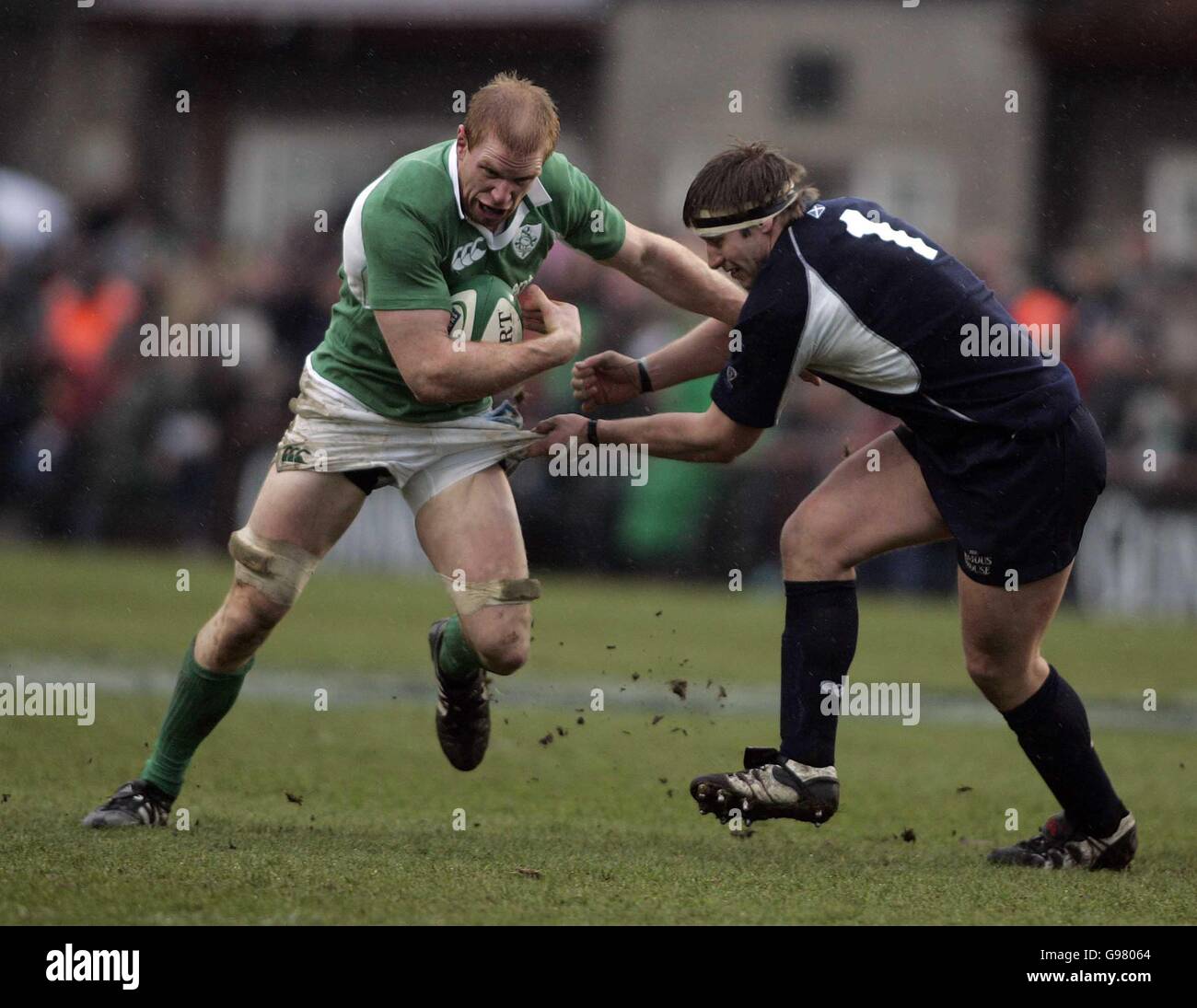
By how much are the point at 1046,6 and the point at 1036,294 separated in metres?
11.1

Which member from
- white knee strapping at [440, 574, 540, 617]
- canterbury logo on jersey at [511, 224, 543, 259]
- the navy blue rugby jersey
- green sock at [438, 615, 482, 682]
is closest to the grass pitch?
green sock at [438, 615, 482, 682]

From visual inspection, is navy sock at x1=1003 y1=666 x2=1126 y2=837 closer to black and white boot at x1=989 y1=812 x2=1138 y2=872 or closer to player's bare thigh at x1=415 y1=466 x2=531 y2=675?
black and white boot at x1=989 y1=812 x2=1138 y2=872

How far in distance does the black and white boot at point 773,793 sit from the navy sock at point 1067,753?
26.6 inches

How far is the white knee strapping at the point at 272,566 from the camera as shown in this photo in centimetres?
594

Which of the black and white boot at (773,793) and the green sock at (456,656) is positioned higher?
the green sock at (456,656)

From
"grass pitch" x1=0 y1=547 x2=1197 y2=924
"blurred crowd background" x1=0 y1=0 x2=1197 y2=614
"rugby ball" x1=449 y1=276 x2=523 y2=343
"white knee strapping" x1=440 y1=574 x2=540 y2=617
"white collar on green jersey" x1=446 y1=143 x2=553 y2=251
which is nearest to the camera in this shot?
"grass pitch" x1=0 y1=547 x2=1197 y2=924

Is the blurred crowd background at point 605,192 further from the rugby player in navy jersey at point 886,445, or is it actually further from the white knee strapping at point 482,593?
the white knee strapping at point 482,593

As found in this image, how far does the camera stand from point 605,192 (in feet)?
81.7

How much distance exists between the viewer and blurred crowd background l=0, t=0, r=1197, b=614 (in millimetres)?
14641

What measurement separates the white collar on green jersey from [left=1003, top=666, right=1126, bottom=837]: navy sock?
7.07 ft

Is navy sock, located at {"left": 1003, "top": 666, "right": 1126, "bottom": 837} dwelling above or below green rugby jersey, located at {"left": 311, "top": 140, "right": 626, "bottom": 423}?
below

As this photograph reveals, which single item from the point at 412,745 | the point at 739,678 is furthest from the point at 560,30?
the point at 412,745

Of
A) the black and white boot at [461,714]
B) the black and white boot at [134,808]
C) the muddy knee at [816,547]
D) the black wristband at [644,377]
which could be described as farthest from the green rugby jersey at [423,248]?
the black and white boot at [134,808]

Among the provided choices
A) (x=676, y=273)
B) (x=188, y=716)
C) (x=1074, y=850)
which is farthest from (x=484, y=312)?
(x=1074, y=850)
